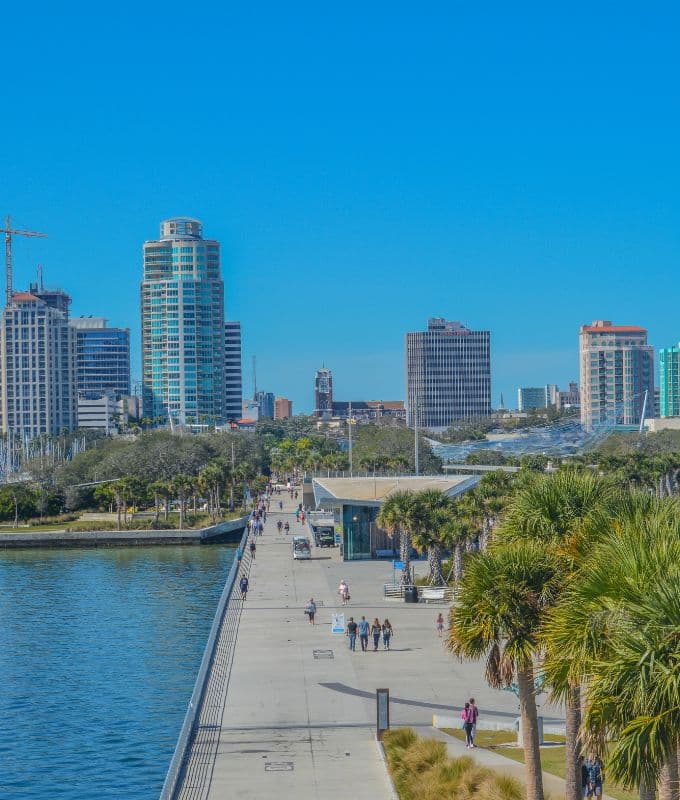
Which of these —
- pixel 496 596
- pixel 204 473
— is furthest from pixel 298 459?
pixel 496 596

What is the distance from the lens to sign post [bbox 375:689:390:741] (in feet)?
101

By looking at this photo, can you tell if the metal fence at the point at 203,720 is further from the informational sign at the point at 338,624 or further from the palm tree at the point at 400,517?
the palm tree at the point at 400,517

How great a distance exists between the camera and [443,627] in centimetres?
4738

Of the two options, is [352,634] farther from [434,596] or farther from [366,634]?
[434,596]

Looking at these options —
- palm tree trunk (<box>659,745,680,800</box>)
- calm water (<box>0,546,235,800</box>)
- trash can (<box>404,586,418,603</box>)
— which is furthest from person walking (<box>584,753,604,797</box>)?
trash can (<box>404,586,418,603</box>)

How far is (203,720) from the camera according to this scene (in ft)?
109

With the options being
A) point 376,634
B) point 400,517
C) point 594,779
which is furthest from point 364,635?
point 594,779

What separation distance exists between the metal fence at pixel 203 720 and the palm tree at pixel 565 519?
7.61 metres

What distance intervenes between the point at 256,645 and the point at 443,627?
22.6ft

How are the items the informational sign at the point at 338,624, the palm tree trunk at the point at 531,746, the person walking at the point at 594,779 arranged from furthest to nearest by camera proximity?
the informational sign at the point at 338,624
the person walking at the point at 594,779
the palm tree trunk at the point at 531,746

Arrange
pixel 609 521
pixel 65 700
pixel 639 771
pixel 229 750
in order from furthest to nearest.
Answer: pixel 65 700, pixel 229 750, pixel 609 521, pixel 639 771

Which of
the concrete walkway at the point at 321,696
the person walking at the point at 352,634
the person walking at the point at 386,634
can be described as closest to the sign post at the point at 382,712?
the concrete walkway at the point at 321,696

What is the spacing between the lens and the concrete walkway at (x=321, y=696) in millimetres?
27812

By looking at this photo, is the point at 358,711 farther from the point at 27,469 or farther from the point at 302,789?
the point at 27,469
